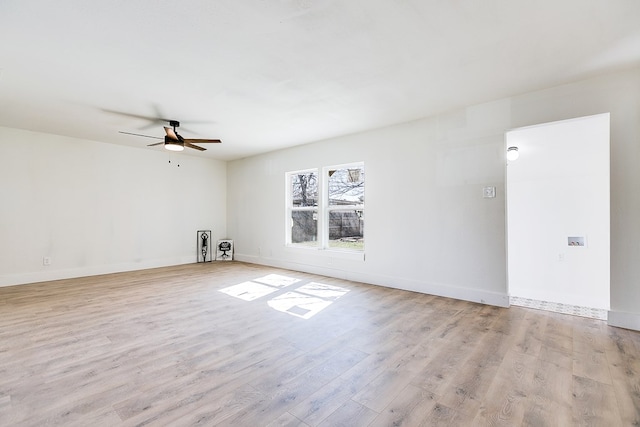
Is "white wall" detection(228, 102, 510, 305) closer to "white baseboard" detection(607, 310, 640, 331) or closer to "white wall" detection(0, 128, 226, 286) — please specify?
"white baseboard" detection(607, 310, 640, 331)

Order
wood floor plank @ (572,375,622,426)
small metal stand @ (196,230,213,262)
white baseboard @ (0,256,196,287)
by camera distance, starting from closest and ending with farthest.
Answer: wood floor plank @ (572,375,622,426) < white baseboard @ (0,256,196,287) < small metal stand @ (196,230,213,262)

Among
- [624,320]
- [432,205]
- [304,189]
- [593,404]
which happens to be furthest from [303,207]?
[593,404]

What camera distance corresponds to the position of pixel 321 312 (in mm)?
3363

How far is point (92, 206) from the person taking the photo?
545 cm

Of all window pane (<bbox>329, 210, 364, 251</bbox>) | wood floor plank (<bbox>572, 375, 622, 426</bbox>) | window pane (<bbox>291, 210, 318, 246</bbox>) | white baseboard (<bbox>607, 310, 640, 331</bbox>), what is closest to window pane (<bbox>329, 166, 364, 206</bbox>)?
window pane (<bbox>329, 210, 364, 251</bbox>)

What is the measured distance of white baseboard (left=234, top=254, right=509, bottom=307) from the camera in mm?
3641

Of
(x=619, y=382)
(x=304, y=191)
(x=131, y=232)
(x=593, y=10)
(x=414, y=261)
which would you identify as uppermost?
(x=593, y=10)

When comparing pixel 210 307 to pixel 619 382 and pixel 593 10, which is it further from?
pixel 593 10

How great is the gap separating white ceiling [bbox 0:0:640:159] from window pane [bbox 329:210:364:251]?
1.81m

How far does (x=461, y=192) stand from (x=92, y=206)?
630 centimetres

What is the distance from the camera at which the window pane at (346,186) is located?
16.8 feet

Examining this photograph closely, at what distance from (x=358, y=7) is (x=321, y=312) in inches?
114

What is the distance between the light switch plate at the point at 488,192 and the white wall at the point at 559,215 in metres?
0.81

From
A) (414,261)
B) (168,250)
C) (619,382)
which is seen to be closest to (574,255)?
(414,261)
